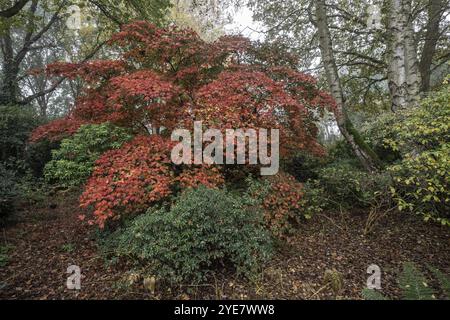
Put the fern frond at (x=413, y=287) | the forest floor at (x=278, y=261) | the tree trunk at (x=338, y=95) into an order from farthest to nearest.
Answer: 1. the tree trunk at (x=338, y=95)
2. the forest floor at (x=278, y=261)
3. the fern frond at (x=413, y=287)

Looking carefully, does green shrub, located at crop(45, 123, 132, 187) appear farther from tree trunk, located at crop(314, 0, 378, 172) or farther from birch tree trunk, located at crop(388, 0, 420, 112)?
birch tree trunk, located at crop(388, 0, 420, 112)

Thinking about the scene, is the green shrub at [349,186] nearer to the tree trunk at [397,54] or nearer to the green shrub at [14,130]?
the tree trunk at [397,54]

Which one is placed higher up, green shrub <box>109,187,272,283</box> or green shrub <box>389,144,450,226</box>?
green shrub <box>389,144,450,226</box>

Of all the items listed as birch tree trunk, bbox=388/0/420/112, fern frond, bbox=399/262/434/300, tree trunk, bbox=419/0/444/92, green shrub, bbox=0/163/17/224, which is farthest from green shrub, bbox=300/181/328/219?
tree trunk, bbox=419/0/444/92

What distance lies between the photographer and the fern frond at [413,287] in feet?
7.39

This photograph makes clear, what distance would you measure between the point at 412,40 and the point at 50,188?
8.16 metres

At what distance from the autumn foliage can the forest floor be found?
0.65m

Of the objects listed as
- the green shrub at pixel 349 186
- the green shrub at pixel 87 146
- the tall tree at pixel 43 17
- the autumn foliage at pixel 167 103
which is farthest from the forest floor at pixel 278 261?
the tall tree at pixel 43 17

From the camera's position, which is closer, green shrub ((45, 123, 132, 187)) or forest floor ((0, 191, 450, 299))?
forest floor ((0, 191, 450, 299))

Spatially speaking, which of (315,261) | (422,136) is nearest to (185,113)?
(315,261)

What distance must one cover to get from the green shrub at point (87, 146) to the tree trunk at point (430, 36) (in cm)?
798

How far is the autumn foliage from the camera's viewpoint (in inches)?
130

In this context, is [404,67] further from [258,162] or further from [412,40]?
[258,162]

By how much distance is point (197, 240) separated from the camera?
2777 millimetres
